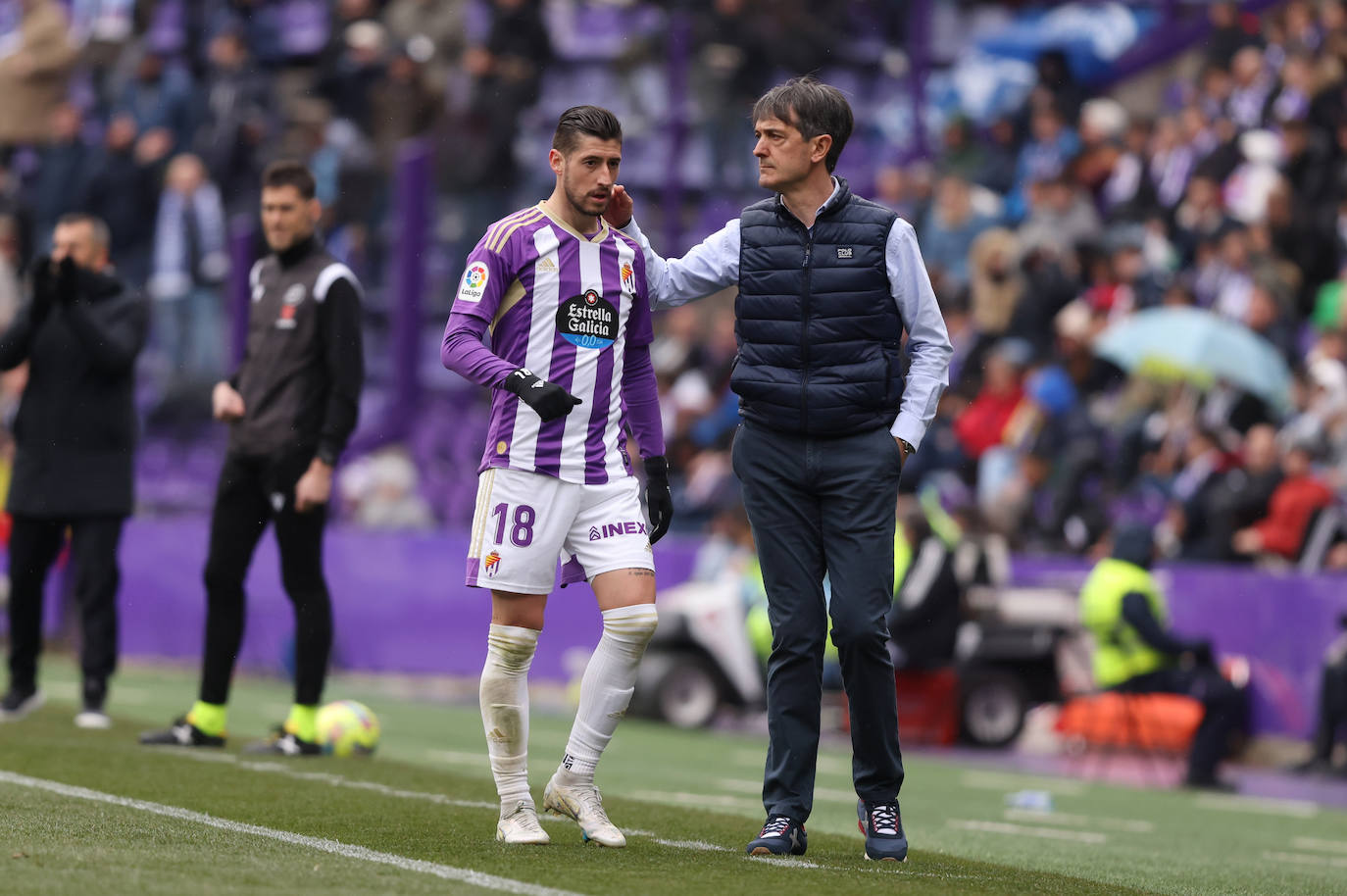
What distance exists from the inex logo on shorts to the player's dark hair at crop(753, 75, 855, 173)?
796 millimetres

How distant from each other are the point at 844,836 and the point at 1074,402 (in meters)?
9.82

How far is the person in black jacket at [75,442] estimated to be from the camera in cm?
1009

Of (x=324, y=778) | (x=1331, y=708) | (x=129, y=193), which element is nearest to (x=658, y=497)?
(x=324, y=778)

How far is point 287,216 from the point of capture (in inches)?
359

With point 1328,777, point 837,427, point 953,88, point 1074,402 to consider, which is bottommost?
point 1328,777

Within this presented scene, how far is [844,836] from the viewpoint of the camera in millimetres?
7590

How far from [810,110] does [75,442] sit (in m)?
5.02

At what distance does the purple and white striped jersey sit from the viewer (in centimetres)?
639

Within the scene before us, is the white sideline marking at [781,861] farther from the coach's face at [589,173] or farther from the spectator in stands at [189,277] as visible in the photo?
the spectator in stands at [189,277]

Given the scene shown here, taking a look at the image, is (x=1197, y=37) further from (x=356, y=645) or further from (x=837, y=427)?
(x=837, y=427)

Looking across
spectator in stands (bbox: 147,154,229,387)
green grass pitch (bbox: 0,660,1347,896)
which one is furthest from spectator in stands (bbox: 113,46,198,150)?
green grass pitch (bbox: 0,660,1347,896)

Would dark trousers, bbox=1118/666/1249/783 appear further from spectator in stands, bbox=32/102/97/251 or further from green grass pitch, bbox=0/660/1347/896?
spectator in stands, bbox=32/102/97/251

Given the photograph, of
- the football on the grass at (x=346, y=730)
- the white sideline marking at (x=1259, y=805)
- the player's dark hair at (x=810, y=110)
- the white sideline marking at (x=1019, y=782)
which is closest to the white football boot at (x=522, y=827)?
the player's dark hair at (x=810, y=110)

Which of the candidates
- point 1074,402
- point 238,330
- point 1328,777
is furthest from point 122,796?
point 238,330
